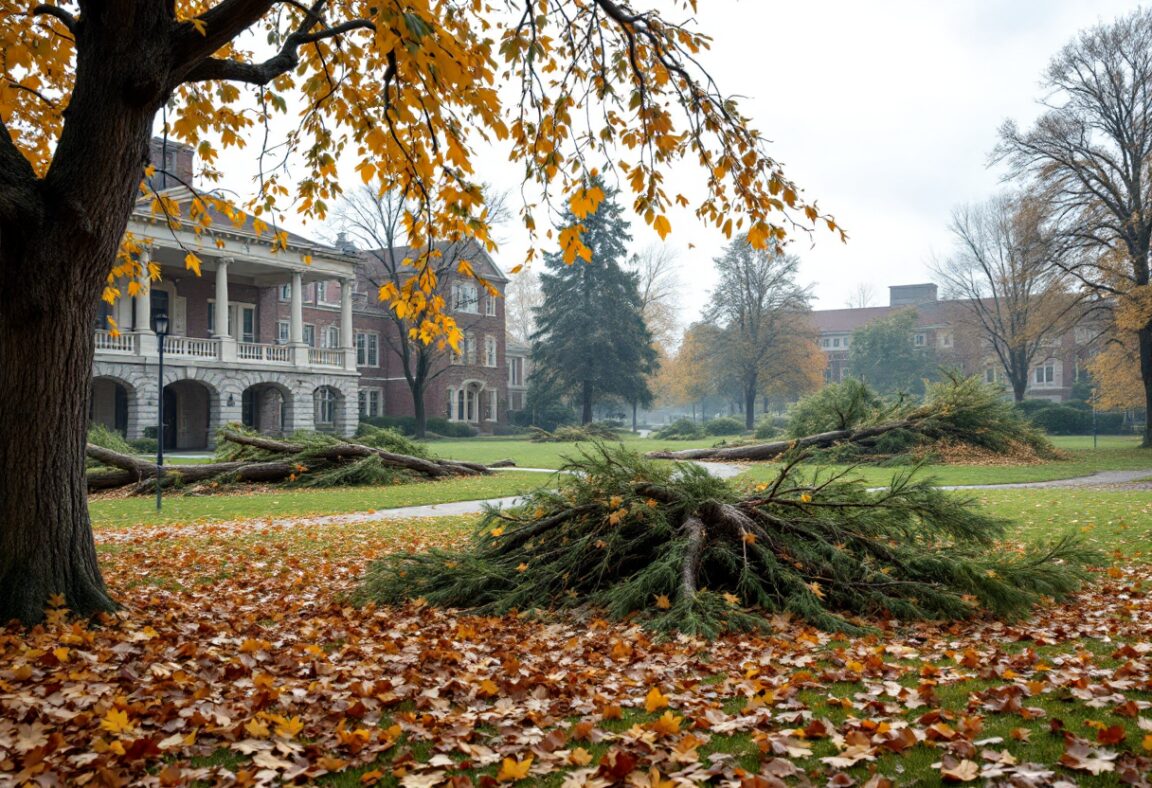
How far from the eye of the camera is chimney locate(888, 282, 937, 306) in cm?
9194

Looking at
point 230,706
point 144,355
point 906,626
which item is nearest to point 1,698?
point 230,706

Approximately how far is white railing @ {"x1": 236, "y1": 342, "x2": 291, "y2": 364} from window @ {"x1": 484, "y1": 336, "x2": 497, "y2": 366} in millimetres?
20299

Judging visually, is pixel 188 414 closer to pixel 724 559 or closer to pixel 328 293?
pixel 328 293

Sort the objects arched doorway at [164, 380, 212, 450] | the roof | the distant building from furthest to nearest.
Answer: the distant building → arched doorway at [164, 380, 212, 450] → the roof

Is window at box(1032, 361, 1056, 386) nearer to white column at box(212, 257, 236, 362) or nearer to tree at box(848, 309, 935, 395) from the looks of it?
tree at box(848, 309, 935, 395)

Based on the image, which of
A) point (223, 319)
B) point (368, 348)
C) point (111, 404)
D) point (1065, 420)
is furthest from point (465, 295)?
point (1065, 420)

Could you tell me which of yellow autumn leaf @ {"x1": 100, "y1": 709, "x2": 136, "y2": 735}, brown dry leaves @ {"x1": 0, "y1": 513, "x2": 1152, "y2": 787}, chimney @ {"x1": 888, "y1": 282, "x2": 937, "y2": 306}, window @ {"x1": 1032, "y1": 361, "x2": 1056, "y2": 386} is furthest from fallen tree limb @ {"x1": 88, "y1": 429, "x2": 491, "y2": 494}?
chimney @ {"x1": 888, "y1": 282, "x2": 937, "y2": 306}

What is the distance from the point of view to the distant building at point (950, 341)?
58.8m

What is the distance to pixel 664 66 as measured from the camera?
22.6ft

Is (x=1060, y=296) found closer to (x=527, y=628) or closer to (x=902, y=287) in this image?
(x=527, y=628)

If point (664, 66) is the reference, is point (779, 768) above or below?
below

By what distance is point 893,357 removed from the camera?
70938 mm

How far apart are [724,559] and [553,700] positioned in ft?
7.99

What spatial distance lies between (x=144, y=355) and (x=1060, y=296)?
34.2 metres
